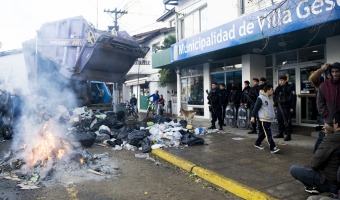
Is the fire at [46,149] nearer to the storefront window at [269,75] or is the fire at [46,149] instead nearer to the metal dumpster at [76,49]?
the metal dumpster at [76,49]

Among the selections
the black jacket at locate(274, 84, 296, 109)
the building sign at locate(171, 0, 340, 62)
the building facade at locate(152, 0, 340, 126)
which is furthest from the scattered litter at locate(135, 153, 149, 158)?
the black jacket at locate(274, 84, 296, 109)

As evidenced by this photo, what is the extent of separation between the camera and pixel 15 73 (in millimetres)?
10773

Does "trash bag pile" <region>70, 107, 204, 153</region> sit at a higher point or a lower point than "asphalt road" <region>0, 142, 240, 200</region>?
higher

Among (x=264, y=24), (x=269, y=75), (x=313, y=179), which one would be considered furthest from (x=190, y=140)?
(x=269, y=75)

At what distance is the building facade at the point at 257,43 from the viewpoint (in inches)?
280

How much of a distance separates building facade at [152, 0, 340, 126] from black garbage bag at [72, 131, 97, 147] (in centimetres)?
522

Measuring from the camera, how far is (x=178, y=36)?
16.1m

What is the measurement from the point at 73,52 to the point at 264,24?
6179mm

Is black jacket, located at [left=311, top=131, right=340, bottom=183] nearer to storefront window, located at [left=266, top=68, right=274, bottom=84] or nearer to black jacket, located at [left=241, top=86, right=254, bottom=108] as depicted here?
black jacket, located at [left=241, top=86, right=254, bottom=108]

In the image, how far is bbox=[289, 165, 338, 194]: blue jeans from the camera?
11.9 feet

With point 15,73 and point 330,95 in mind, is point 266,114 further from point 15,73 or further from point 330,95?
point 15,73

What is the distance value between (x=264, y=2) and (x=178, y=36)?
20.6ft

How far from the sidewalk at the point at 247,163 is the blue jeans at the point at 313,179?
289 millimetres

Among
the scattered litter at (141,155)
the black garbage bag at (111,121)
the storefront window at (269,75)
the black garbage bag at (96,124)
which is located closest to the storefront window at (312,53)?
the storefront window at (269,75)
